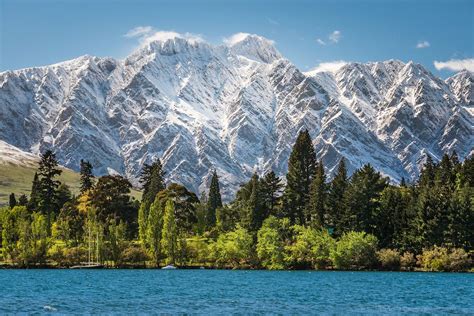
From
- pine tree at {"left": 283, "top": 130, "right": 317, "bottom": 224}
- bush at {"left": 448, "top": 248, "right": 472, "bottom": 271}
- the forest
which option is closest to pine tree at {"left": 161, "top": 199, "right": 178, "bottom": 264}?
the forest

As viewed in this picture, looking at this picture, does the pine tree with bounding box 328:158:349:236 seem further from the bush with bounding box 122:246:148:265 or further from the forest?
the bush with bounding box 122:246:148:265

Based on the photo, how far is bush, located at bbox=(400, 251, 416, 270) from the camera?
429 feet

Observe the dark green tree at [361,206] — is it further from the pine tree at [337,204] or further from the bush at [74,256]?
the bush at [74,256]

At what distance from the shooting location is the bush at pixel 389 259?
130375 millimetres

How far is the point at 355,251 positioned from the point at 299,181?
1041 inches

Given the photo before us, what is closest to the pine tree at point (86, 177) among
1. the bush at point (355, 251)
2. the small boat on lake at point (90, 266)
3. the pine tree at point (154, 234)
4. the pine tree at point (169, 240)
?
the pine tree at point (154, 234)

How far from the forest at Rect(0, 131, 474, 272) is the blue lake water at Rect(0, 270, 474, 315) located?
3468 centimetres

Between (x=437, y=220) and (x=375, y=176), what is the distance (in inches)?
702

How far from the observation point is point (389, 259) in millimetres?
130125

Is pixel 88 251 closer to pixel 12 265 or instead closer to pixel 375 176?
pixel 12 265

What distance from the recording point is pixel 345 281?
320 feet

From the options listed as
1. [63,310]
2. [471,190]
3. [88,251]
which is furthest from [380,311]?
[88,251]

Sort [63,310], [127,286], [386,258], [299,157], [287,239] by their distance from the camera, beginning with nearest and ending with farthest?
[63,310]
[127,286]
[386,258]
[287,239]
[299,157]

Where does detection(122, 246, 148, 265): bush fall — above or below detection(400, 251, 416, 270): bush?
above
